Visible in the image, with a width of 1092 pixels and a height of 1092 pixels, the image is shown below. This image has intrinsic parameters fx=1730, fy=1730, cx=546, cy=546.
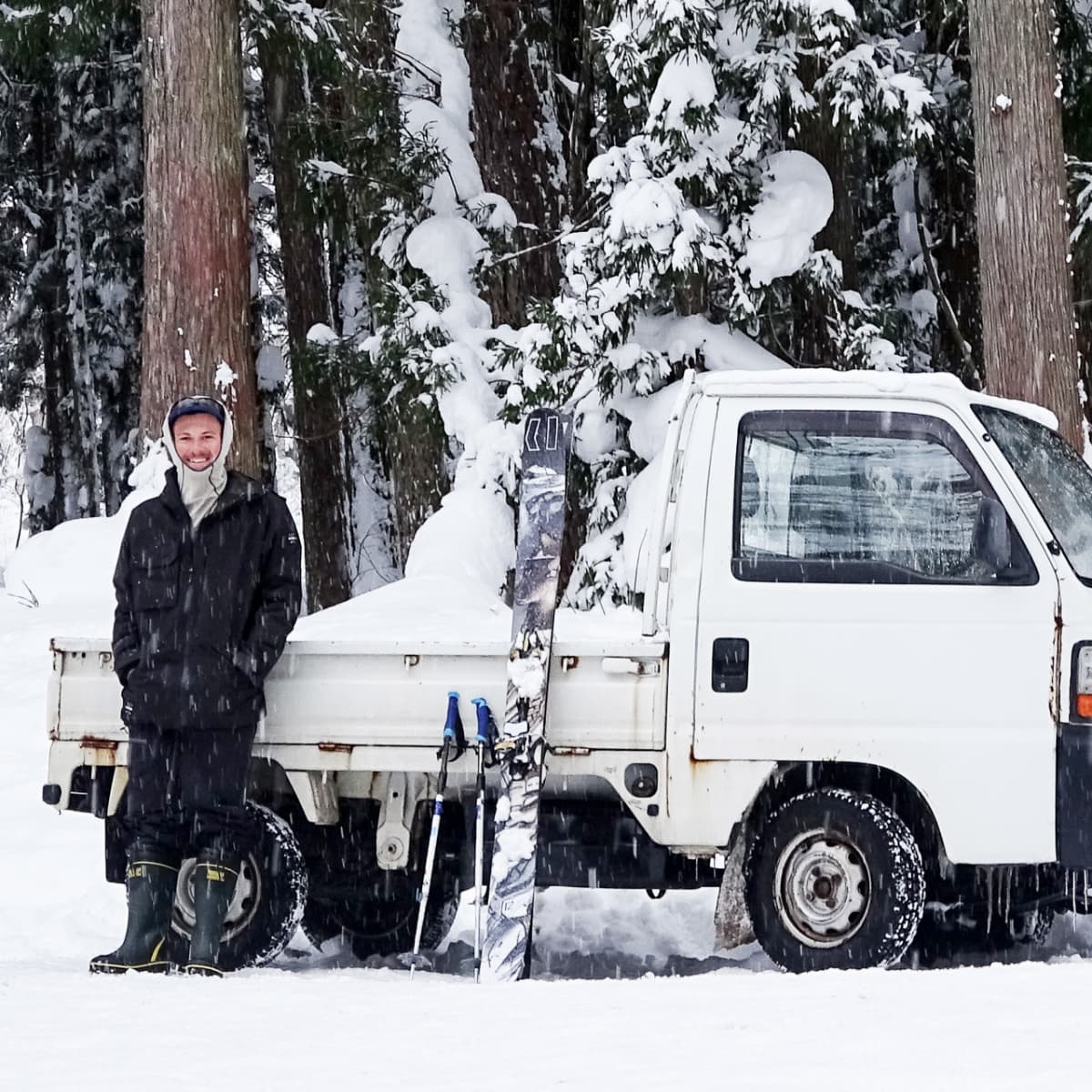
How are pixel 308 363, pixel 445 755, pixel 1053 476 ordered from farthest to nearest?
pixel 308 363 < pixel 1053 476 < pixel 445 755

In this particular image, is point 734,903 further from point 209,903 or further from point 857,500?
point 209,903

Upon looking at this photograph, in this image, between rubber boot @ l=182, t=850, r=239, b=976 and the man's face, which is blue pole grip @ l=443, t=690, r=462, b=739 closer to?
rubber boot @ l=182, t=850, r=239, b=976

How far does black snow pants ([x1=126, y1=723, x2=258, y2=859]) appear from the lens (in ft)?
18.8

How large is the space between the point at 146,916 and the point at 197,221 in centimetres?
631

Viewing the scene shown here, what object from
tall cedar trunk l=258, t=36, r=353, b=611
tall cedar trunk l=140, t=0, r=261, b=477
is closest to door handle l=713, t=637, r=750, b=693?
tall cedar trunk l=140, t=0, r=261, b=477

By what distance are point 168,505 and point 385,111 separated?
817cm

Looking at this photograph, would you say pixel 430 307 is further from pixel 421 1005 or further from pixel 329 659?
pixel 421 1005

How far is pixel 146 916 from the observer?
18.8 ft

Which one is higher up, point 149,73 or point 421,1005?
point 149,73

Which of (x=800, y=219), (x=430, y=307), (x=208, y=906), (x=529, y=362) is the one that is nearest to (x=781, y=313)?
(x=800, y=219)

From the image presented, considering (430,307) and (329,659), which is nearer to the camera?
(329,659)

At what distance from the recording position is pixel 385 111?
13.4 meters

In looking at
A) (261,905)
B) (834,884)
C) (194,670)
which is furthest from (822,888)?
(194,670)

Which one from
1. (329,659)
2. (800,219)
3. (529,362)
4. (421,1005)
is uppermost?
(800,219)
